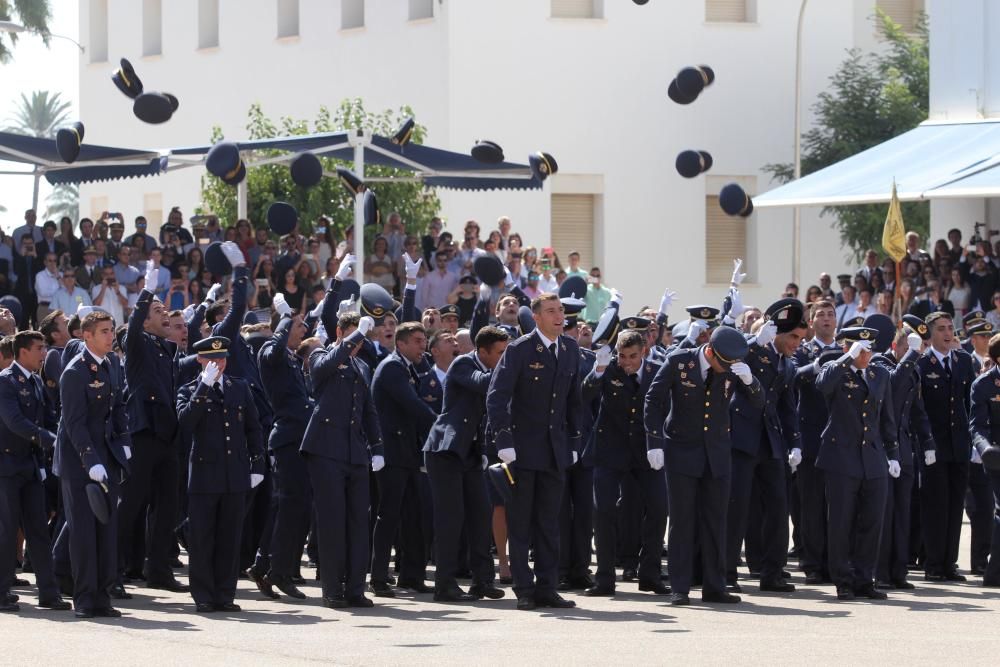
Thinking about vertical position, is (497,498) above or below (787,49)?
below

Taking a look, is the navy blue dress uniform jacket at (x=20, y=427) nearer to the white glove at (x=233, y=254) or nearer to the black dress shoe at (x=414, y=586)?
the white glove at (x=233, y=254)

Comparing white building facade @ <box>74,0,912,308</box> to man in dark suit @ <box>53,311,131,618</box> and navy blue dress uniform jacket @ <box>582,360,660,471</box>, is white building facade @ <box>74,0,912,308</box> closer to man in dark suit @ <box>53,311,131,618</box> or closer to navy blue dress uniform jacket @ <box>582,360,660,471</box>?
navy blue dress uniform jacket @ <box>582,360,660,471</box>

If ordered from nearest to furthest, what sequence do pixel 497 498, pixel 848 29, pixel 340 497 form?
pixel 340 497, pixel 497 498, pixel 848 29

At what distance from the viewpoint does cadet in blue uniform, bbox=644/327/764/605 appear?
41.3 ft

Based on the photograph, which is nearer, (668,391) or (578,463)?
(668,391)

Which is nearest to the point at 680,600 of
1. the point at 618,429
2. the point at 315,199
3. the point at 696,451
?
the point at 696,451

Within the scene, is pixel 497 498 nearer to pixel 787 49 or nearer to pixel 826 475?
pixel 826 475

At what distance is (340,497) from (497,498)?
2166 mm

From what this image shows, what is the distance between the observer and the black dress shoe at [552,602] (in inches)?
486

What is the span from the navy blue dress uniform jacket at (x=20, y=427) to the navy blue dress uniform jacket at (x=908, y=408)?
569cm

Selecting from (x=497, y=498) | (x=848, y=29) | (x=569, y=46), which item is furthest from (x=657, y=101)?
(x=497, y=498)

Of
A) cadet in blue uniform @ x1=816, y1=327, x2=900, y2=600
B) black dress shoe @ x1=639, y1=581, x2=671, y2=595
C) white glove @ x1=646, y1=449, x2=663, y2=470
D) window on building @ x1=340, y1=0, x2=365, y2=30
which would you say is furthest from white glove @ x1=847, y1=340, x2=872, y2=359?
window on building @ x1=340, y1=0, x2=365, y2=30

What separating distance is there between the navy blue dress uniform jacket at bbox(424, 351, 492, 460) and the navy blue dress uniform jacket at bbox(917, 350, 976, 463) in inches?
149

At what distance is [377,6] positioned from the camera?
37562 millimetres
